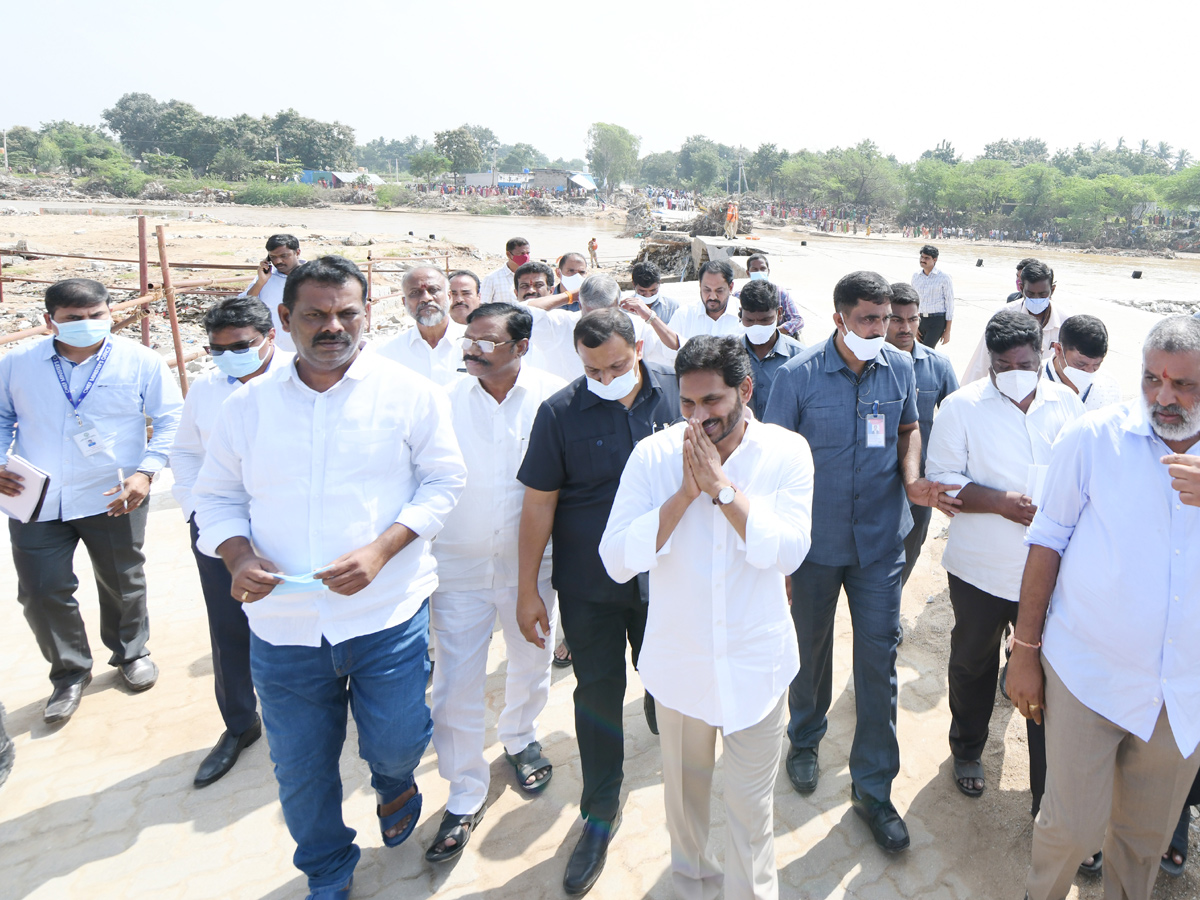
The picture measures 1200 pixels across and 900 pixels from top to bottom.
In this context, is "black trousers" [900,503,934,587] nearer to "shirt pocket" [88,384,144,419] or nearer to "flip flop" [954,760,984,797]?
"flip flop" [954,760,984,797]

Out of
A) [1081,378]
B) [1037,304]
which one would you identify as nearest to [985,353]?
[1037,304]

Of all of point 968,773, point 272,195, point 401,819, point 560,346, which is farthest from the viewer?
point 272,195

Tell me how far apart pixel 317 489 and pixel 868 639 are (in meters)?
2.26

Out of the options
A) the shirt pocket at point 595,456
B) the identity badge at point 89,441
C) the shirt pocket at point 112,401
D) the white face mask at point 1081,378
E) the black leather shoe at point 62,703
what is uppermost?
the white face mask at point 1081,378

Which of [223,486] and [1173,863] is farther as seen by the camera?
[1173,863]

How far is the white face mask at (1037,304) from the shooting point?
5.62m

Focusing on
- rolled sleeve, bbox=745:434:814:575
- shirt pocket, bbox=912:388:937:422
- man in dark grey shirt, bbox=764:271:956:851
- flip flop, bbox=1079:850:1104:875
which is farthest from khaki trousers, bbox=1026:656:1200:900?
shirt pocket, bbox=912:388:937:422

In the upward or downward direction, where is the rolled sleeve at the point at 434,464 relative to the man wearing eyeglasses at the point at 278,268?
downward

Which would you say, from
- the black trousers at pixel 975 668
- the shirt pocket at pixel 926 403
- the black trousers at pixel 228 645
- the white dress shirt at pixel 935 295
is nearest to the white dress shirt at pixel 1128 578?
the black trousers at pixel 975 668

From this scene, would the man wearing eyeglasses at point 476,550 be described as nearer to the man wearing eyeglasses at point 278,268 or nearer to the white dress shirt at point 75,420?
the white dress shirt at point 75,420

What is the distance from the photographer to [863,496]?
9.60 ft

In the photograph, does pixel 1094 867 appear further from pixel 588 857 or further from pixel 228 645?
pixel 228 645

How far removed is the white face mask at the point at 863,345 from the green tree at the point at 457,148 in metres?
89.1

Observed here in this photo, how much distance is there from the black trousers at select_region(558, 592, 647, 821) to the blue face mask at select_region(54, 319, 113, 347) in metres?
2.83
